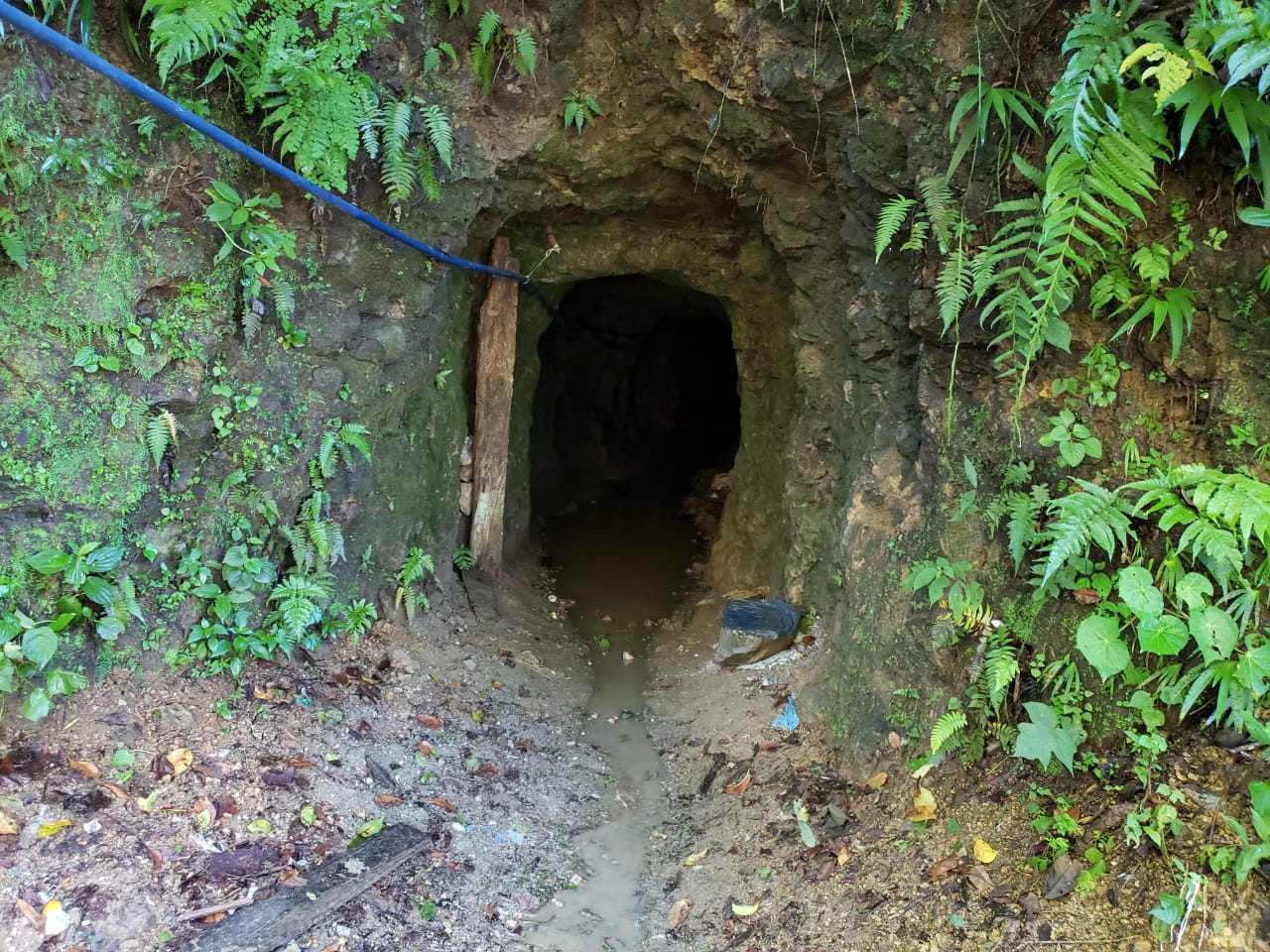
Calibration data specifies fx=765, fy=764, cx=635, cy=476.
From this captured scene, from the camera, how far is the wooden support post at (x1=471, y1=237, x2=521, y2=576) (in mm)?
6160

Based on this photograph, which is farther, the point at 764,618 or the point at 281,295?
the point at 764,618

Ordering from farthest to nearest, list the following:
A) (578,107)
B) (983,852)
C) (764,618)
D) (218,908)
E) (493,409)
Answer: (493,409) < (764,618) < (578,107) < (983,852) < (218,908)

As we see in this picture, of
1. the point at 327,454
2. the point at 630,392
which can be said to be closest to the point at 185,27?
the point at 327,454

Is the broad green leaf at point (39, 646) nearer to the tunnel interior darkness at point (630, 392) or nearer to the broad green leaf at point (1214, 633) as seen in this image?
the broad green leaf at point (1214, 633)

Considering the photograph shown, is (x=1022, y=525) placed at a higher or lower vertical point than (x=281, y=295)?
lower

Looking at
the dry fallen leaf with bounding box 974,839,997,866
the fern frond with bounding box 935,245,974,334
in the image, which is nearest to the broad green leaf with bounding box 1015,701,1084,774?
the dry fallen leaf with bounding box 974,839,997,866

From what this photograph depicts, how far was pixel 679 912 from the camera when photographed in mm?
3523

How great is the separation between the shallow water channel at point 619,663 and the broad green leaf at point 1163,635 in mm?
2430

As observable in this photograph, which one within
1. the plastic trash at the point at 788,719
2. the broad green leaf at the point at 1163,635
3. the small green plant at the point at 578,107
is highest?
the small green plant at the point at 578,107

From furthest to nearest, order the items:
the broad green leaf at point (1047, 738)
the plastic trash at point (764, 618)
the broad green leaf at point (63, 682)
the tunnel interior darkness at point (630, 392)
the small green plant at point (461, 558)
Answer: the tunnel interior darkness at point (630, 392) → the small green plant at point (461, 558) → the plastic trash at point (764, 618) → the broad green leaf at point (63, 682) → the broad green leaf at point (1047, 738)

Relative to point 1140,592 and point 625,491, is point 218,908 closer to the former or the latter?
point 1140,592

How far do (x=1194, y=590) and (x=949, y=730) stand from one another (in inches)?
44.1

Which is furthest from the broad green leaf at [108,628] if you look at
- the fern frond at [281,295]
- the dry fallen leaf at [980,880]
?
the dry fallen leaf at [980,880]

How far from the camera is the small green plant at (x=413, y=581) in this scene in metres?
5.14
